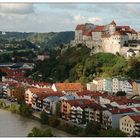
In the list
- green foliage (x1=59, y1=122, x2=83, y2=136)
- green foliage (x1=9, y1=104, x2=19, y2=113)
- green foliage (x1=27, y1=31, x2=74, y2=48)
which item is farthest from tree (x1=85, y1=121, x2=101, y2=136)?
green foliage (x1=27, y1=31, x2=74, y2=48)

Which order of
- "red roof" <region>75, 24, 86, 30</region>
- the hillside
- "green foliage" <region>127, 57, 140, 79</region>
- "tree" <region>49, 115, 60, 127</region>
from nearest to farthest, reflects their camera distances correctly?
"tree" <region>49, 115, 60, 127</region> < "green foliage" <region>127, 57, 140, 79</region> < the hillside < "red roof" <region>75, 24, 86, 30</region>

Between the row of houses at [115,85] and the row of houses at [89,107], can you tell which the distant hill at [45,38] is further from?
the row of houses at [89,107]

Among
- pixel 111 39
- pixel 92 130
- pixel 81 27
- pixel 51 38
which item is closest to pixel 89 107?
pixel 92 130

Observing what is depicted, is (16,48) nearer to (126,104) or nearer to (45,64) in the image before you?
(45,64)

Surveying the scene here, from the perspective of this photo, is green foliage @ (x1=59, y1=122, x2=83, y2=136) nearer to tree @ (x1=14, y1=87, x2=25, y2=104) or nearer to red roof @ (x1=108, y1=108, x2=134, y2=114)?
red roof @ (x1=108, y1=108, x2=134, y2=114)

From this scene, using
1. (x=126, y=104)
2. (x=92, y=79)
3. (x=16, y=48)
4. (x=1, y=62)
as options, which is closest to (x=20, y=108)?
(x=126, y=104)

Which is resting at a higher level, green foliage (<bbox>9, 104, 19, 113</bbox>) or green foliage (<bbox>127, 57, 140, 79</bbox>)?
green foliage (<bbox>127, 57, 140, 79</bbox>)

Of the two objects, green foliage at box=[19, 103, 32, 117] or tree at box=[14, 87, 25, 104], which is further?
tree at box=[14, 87, 25, 104]

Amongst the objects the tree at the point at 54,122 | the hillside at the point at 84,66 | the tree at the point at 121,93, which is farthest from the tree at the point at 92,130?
the hillside at the point at 84,66
